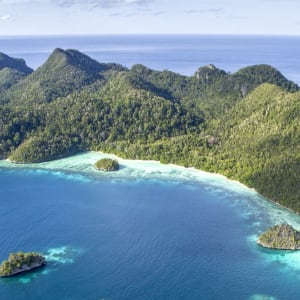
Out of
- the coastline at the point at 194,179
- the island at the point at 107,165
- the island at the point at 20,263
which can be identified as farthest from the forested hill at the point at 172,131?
the island at the point at 20,263

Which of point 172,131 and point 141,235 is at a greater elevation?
point 172,131

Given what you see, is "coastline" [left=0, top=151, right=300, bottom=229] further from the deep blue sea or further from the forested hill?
the forested hill

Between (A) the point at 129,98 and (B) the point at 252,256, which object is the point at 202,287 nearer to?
(B) the point at 252,256

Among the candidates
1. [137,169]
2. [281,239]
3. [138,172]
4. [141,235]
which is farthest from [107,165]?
[281,239]

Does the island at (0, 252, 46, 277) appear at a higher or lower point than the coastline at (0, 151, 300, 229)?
lower

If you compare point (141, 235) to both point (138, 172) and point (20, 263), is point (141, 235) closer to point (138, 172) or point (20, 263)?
point (20, 263)

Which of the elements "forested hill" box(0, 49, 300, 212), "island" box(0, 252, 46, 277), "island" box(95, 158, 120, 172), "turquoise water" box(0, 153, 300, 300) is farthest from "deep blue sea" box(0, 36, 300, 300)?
"forested hill" box(0, 49, 300, 212)

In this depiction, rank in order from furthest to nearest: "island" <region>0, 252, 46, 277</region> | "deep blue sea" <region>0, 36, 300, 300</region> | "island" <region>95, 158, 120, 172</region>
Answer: "island" <region>95, 158, 120, 172</region> < "island" <region>0, 252, 46, 277</region> < "deep blue sea" <region>0, 36, 300, 300</region>
